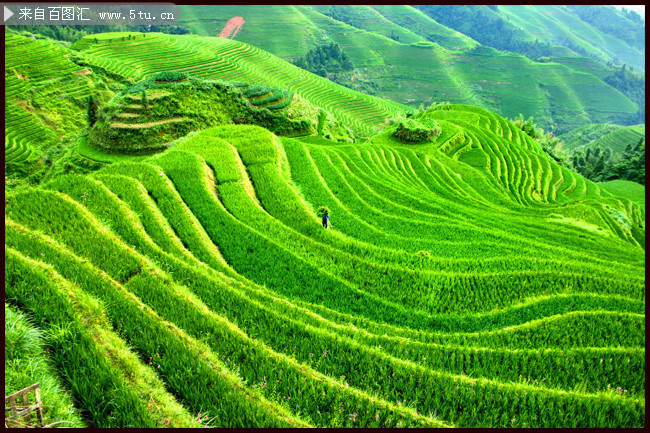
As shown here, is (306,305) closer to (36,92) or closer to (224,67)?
(36,92)

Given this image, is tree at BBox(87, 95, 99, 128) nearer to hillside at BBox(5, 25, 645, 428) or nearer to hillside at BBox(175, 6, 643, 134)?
hillside at BBox(5, 25, 645, 428)

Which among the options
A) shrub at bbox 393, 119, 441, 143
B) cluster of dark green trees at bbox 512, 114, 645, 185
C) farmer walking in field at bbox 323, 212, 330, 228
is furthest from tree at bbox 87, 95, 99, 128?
cluster of dark green trees at bbox 512, 114, 645, 185

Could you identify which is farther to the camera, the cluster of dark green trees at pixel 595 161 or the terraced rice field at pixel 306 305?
the cluster of dark green trees at pixel 595 161

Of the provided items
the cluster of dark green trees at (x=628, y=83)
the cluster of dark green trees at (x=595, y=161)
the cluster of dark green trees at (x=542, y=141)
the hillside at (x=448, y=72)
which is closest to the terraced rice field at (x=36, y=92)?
the cluster of dark green trees at (x=542, y=141)

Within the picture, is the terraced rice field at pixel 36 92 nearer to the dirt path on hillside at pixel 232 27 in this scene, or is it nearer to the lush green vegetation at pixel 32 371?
the lush green vegetation at pixel 32 371

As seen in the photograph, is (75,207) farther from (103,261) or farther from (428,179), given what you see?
(428,179)
